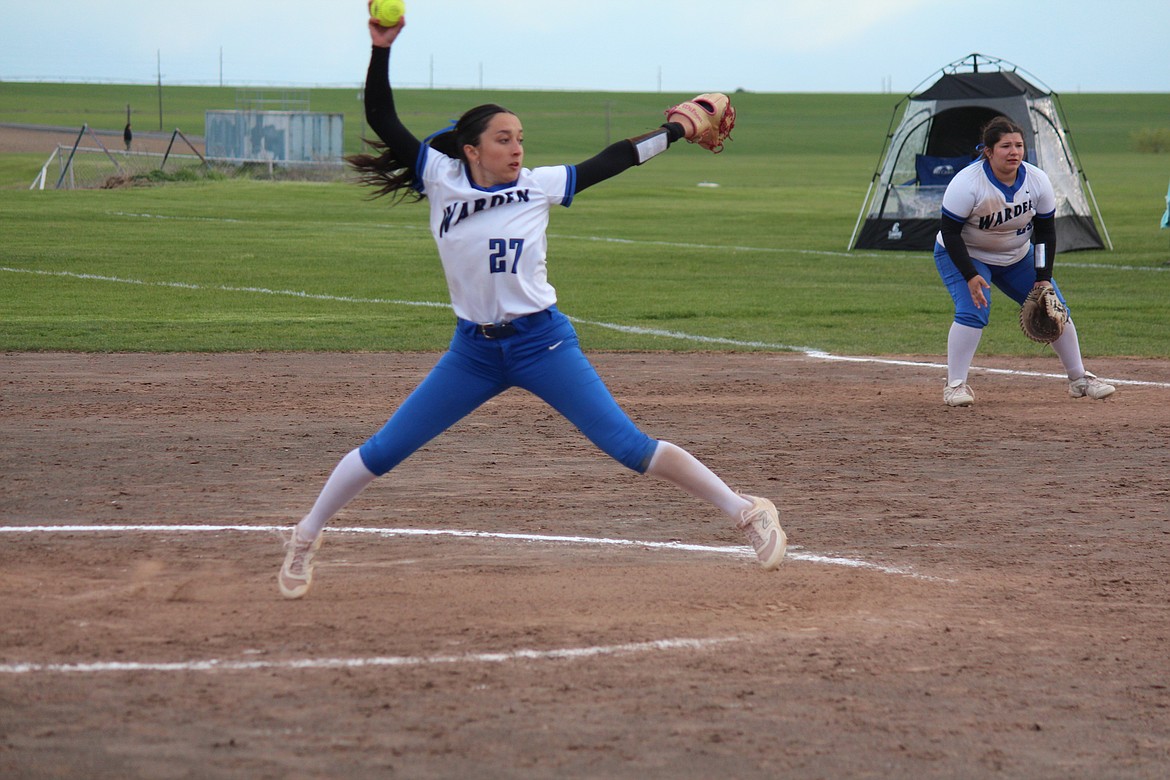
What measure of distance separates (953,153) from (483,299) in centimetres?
2183

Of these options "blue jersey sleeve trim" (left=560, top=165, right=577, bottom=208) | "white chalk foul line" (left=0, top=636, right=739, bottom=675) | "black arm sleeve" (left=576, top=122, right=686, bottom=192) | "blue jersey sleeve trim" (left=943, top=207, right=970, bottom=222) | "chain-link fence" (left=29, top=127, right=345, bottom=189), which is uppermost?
"black arm sleeve" (left=576, top=122, right=686, bottom=192)

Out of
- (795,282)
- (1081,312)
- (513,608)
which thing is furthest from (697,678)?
(795,282)

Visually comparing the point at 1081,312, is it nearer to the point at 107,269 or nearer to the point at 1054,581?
the point at 1054,581

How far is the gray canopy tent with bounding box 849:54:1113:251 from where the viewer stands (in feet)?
79.4

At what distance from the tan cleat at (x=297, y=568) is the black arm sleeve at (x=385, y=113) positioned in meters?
1.56

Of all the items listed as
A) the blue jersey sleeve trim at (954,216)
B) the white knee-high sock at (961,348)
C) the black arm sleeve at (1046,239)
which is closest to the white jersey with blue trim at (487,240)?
the blue jersey sleeve trim at (954,216)

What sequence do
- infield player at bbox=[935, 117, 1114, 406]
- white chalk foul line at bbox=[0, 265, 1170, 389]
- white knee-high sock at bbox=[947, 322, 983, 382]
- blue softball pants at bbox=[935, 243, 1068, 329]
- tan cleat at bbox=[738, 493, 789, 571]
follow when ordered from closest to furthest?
tan cleat at bbox=[738, 493, 789, 571], infield player at bbox=[935, 117, 1114, 406], white knee-high sock at bbox=[947, 322, 983, 382], blue softball pants at bbox=[935, 243, 1068, 329], white chalk foul line at bbox=[0, 265, 1170, 389]

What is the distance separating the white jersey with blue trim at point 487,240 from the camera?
5.46 m

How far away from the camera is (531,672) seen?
15.9ft

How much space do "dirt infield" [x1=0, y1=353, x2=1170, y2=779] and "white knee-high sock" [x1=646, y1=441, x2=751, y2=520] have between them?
1.19ft

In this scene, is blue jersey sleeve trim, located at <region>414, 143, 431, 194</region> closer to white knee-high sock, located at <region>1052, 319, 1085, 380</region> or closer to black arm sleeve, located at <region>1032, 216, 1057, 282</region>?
black arm sleeve, located at <region>1032, 216, 1057, 282</region>

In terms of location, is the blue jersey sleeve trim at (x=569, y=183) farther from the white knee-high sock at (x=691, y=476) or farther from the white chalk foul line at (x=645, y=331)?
the white chalk foul line at (x=645, y=331)

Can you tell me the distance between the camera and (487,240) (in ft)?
17.9

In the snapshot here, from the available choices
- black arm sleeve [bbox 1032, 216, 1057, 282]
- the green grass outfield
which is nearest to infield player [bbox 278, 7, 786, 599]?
black arm sleeve [bbox 1032, 216, 1057, 282]
